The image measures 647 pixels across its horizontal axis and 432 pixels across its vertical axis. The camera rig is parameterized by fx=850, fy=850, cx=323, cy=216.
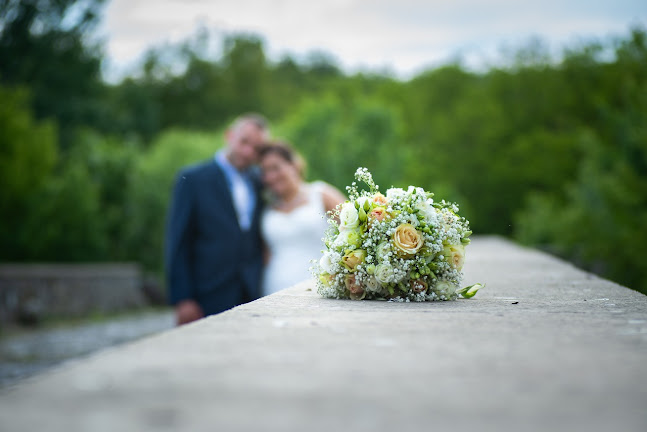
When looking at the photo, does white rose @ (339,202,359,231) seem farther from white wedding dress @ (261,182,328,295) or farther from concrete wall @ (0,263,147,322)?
concrete wall @ (0,263,147,322)

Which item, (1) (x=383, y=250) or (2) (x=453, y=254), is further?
(2) (x=453, y=254)

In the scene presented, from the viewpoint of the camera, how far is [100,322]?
1811 cm

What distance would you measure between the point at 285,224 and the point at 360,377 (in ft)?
19.4

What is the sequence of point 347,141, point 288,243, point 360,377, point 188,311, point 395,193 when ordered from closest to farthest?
point 360,377
point 395,193
point 188,311
point 288,243
point 347,141

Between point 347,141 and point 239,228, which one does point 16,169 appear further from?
point 347,141

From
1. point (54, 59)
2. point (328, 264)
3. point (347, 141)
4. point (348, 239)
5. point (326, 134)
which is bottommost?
point (328, 264)

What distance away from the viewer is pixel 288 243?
8.34m

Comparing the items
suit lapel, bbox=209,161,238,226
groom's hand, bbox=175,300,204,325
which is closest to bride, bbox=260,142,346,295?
suit lapel, bbox=209,161,238,226

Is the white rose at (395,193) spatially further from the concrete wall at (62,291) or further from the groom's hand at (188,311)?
the concrete wall at (62,291)

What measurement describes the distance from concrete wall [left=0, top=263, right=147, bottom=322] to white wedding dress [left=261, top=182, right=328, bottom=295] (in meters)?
9.04

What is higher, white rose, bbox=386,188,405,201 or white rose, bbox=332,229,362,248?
white rose, bbox=386,188,405,201

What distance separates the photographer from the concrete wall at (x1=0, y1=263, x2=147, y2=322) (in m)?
16.1

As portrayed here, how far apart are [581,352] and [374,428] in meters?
1.21

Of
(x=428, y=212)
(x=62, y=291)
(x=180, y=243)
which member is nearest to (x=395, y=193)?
(x=428, y=212)
